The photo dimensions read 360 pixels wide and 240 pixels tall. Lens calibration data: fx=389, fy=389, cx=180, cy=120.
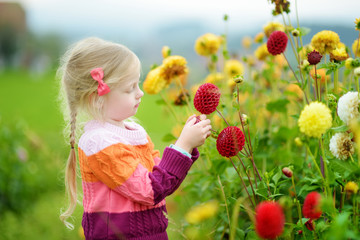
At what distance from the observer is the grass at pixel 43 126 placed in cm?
203

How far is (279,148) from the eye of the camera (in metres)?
1.65

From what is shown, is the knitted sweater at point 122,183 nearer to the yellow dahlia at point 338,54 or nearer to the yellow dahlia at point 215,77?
the yellow dahlia at point 338,54

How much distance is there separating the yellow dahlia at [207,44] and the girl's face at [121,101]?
2.19 ft

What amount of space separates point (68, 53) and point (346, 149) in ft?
2.83

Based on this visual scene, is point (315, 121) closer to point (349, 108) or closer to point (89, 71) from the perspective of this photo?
point (349, 108)

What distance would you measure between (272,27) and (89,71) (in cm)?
81

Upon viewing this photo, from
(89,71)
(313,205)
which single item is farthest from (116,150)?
(313,205)

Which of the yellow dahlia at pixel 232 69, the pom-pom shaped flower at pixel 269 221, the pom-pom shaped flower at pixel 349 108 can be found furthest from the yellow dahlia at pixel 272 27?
the pom-pom shaped flower at pixel 269 221

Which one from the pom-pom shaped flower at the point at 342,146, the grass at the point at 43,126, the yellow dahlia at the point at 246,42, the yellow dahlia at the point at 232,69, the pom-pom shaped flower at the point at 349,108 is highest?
the pom-pom shaped flower at the point at 349,108

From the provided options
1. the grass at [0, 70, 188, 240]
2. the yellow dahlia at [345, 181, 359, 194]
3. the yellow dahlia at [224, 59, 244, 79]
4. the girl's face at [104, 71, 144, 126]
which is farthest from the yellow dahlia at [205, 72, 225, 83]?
the yellow dahlia at [345, 181, 359, 194]

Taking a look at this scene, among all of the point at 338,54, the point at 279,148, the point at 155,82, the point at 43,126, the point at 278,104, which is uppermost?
the point at 338,54

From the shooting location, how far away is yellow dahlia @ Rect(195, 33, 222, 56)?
5.63ft

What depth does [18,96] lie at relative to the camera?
237 inches

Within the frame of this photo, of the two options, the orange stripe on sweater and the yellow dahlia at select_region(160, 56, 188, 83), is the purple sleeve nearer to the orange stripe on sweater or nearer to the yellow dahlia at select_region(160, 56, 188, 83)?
the orange stripe on sweater
